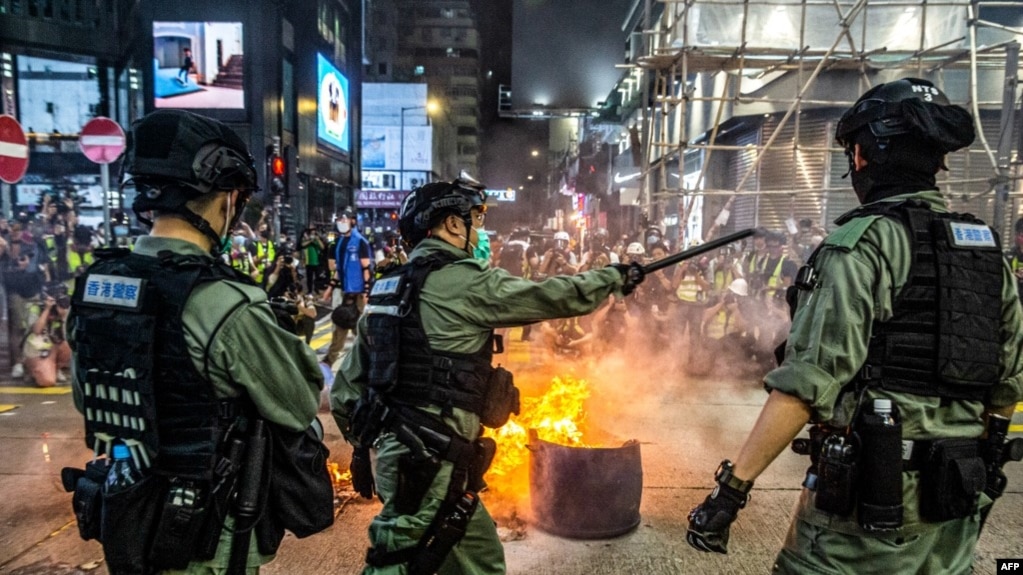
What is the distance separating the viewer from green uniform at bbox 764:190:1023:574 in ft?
5.86

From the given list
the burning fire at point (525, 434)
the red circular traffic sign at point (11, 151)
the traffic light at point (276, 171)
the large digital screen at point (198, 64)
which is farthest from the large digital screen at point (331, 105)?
the burning fire at point (525, 434)

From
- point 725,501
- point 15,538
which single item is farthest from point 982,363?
point 15,538

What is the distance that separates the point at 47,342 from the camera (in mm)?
7754

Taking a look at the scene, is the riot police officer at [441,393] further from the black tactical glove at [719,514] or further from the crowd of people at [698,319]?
the crowd of people at [698,319]

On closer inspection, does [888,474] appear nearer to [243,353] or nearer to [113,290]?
[243,353]

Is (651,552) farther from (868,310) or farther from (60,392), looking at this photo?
(60,392)

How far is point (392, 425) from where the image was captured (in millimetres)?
2590

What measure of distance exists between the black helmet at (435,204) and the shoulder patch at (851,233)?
1.51 m

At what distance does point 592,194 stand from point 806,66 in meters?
29.5

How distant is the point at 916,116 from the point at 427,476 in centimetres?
207

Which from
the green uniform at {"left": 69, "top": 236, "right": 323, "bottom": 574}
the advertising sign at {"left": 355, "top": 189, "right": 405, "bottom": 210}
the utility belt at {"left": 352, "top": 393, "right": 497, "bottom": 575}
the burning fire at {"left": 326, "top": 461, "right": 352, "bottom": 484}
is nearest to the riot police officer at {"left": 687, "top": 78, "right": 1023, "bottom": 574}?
the utility belt at {"left": 352, "top": 393, "right": 497, "bottom": 575}

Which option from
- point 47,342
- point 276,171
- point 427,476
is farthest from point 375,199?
point 427,476

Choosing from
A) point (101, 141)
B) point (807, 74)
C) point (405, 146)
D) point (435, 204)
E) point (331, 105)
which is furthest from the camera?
point (405, 146)

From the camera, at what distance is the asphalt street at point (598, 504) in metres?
3.49
